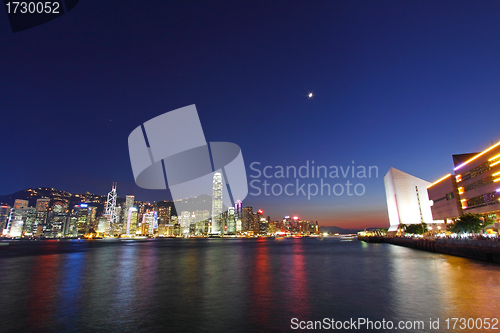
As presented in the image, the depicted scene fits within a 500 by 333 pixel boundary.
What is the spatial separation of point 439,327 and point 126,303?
13.8m

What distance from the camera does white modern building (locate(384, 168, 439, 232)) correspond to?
114 meters

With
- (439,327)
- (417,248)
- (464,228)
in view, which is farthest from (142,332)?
(417,248)

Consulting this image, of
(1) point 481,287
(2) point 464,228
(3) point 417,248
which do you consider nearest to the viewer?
(1) point 481,287

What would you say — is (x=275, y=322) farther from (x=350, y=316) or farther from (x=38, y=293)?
(x=38, y=293)

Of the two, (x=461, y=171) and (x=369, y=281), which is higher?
(x=461, y=171)

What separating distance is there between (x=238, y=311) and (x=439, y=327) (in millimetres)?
7799

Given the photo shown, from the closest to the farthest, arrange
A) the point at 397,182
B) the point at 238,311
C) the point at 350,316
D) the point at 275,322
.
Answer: the point at 275,322 → the point at 350,316 → the point at 238,311 → the point at 397,182

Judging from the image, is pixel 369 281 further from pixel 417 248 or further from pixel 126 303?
pixel 417 248

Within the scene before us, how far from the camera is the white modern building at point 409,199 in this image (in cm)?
11450

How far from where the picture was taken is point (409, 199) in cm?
11706

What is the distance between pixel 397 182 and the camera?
395ft

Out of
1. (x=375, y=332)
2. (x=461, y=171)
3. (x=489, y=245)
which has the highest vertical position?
(x=461, y=171)

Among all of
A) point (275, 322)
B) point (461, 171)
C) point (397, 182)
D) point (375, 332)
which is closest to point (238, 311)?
point (275, 322)

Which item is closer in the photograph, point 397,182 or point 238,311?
point 238,311
